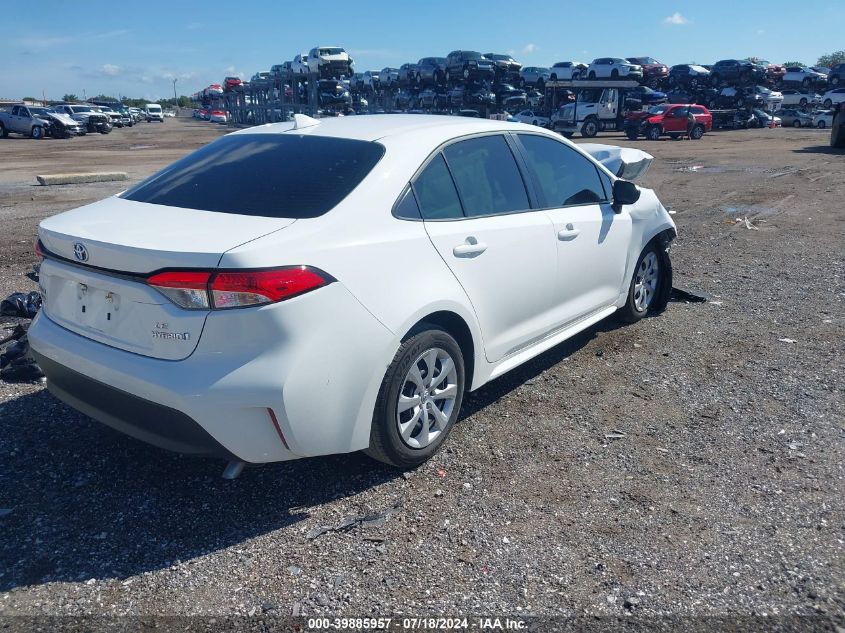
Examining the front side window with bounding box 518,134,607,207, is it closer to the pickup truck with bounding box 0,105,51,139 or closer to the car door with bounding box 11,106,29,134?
the pickup truck with bounding box 0,105,51,139

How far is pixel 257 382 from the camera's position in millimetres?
2820

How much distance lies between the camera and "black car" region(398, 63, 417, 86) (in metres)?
48.6

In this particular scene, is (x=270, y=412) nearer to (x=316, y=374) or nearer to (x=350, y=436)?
(x=316, y=374)

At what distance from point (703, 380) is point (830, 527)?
1761 millimetres

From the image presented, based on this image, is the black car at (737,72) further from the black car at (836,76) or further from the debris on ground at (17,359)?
the debris on ground at (17,359)

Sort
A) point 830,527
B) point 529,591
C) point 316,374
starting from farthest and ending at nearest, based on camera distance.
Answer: point 830,527, point 316,374, point 529,591

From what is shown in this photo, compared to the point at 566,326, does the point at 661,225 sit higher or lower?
higher

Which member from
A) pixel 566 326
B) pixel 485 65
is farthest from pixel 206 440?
pixel 485 65

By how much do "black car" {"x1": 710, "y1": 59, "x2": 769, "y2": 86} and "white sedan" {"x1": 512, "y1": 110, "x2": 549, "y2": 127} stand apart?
14.7 metres

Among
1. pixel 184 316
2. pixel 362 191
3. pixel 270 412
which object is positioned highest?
pixel 362 191

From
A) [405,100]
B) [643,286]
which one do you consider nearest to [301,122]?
[643,286]

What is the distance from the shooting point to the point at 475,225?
382cm

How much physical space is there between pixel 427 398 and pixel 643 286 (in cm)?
307

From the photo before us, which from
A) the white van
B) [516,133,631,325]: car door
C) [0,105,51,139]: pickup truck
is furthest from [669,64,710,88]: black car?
the white van
